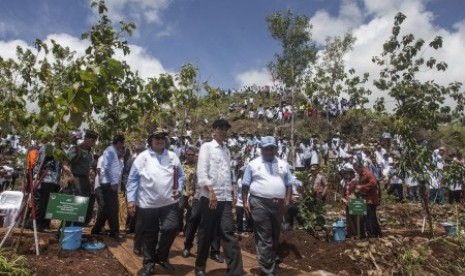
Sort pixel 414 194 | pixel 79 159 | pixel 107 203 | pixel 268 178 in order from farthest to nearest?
pixel 414 194 < pixel 107 203 < pixel 79 159 < pixel 268 178

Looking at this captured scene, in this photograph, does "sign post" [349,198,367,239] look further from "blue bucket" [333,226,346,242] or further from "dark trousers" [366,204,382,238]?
"dark trousers" [366,204,382,238]

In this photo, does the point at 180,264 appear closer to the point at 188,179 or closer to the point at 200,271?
the point at 200,271

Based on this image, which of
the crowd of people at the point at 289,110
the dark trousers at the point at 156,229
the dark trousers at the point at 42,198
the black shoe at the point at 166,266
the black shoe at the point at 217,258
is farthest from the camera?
the crowd of people at the point at 289,110

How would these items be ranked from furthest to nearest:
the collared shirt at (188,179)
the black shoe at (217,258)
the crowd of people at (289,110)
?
the crowd of people at (289,110), the collared shirt at (188,179), the black shoe at (217,258)

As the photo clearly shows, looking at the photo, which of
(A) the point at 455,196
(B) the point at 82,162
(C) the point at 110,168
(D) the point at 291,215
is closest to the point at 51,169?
(B) the point at 82,162

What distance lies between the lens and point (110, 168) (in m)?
6.80

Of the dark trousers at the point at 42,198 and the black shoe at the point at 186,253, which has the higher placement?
the dark trousers at the point at 42,198

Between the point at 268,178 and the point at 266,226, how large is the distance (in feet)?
1.99

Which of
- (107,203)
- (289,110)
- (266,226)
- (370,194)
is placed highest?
(289,110)

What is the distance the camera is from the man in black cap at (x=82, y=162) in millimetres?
6676

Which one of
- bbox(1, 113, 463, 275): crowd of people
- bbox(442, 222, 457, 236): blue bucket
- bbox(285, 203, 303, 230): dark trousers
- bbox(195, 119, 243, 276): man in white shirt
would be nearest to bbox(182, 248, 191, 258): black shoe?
bbox(1, 113, 463, 275): crowd of people

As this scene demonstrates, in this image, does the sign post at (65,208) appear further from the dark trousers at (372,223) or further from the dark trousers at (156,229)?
the dark trousers at (372,223)

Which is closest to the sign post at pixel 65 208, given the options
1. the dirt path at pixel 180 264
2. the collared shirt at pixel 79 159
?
the dirt path at pixel 180 264

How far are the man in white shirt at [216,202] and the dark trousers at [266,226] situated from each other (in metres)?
0.41
